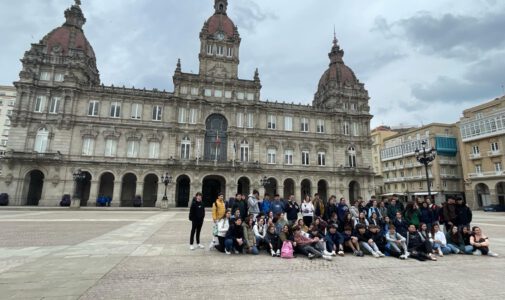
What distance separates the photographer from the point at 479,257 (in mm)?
8555

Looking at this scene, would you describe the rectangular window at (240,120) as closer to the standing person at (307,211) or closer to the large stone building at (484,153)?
the standing person at (307,211)

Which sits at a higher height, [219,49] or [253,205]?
[219,49]

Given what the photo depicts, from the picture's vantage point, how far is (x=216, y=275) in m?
6.29

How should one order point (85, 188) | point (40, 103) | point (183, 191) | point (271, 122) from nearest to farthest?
point (40, 103), point (85, 188), point (183, 191), point (271, 122)

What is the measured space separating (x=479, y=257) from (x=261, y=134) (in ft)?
104

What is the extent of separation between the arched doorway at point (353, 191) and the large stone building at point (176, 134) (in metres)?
0.17

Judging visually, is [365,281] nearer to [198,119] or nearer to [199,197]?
[199,197]

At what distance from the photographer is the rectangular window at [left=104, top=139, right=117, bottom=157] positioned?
34719mm

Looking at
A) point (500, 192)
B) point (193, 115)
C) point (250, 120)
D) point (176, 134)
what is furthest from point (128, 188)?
point (500, 192)

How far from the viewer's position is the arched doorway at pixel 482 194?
42.3 meters

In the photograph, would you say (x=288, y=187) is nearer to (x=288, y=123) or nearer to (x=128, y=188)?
(x=288, y=123)

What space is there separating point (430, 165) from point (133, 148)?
Answer: 51.3 m

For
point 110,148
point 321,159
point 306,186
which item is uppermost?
point 110,148

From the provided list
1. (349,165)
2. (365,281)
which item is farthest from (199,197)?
(349,165)
